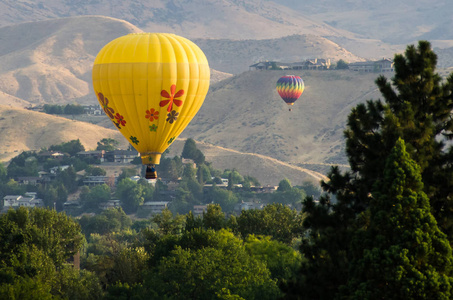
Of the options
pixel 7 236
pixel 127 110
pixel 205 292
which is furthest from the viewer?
pixel 7 236

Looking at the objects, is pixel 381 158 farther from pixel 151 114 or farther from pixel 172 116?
pixel 172 116

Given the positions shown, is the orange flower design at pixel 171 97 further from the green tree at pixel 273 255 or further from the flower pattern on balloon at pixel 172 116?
the green tree at pixel 273 255

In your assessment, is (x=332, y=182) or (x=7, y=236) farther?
(x=7, y=236)

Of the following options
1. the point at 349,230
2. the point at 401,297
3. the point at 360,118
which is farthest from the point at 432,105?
the point at 401,297

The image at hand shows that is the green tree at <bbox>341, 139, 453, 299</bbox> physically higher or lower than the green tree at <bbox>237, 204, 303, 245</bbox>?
higher

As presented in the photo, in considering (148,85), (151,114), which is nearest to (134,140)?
(151,114)

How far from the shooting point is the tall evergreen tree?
131 feet

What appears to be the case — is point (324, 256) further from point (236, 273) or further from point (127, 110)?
point (127, 110)

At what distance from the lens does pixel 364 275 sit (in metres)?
36.4

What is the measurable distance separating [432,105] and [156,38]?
34.0 metres

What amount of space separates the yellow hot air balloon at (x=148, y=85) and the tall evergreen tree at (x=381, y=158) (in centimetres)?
2805

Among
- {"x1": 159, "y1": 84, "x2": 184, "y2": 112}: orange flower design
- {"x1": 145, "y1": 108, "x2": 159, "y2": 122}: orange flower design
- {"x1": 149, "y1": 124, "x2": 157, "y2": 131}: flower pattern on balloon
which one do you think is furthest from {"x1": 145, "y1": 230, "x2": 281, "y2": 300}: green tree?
{"x1": 159, "y1": 84, "x2": 184, "y2": 112}: orange flower design

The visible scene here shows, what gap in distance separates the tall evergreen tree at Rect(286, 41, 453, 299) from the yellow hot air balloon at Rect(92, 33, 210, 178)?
28047mm

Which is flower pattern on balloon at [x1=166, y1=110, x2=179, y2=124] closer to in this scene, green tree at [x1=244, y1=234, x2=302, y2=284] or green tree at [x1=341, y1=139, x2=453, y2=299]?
green tree at [x1=244, y1=234, x2=302, y2=284]
